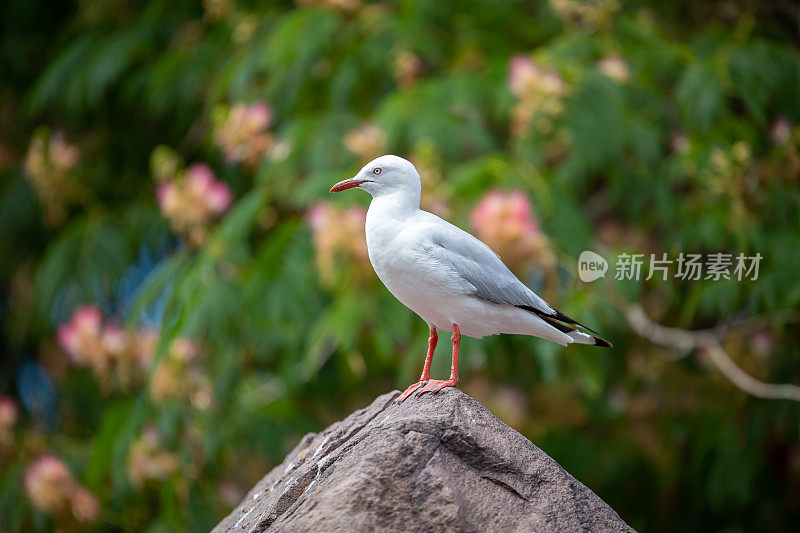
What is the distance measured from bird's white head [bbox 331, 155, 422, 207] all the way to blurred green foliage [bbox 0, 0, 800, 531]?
1506mm

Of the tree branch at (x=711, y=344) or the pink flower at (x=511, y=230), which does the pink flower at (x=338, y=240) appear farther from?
the tree branch at (x=711, y=344)

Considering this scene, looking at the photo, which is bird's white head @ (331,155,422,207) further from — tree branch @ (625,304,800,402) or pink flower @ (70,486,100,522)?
pink flower @ (70,486,100,522)

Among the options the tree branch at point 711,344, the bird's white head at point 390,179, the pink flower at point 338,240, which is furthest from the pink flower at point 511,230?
the bird's white head at point 390,179

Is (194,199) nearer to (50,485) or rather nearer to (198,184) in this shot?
(198,184)

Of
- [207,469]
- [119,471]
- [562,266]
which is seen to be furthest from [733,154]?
[119,471]

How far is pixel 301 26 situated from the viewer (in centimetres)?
623

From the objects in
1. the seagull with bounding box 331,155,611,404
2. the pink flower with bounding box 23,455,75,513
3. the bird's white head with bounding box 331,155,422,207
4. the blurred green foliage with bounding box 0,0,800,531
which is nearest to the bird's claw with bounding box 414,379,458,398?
the seagull with bounding box 331,155,611,404

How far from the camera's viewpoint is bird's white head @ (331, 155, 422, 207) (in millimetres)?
3451

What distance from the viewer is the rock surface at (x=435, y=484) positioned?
9.83ft

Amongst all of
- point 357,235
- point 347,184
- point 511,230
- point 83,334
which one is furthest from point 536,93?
point 83,334

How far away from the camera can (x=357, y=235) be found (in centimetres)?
495

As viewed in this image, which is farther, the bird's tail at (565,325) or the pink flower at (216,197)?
the pink flower at (216,197)

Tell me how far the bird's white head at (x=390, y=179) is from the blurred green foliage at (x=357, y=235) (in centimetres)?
151

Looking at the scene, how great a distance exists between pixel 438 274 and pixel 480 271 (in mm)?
194
